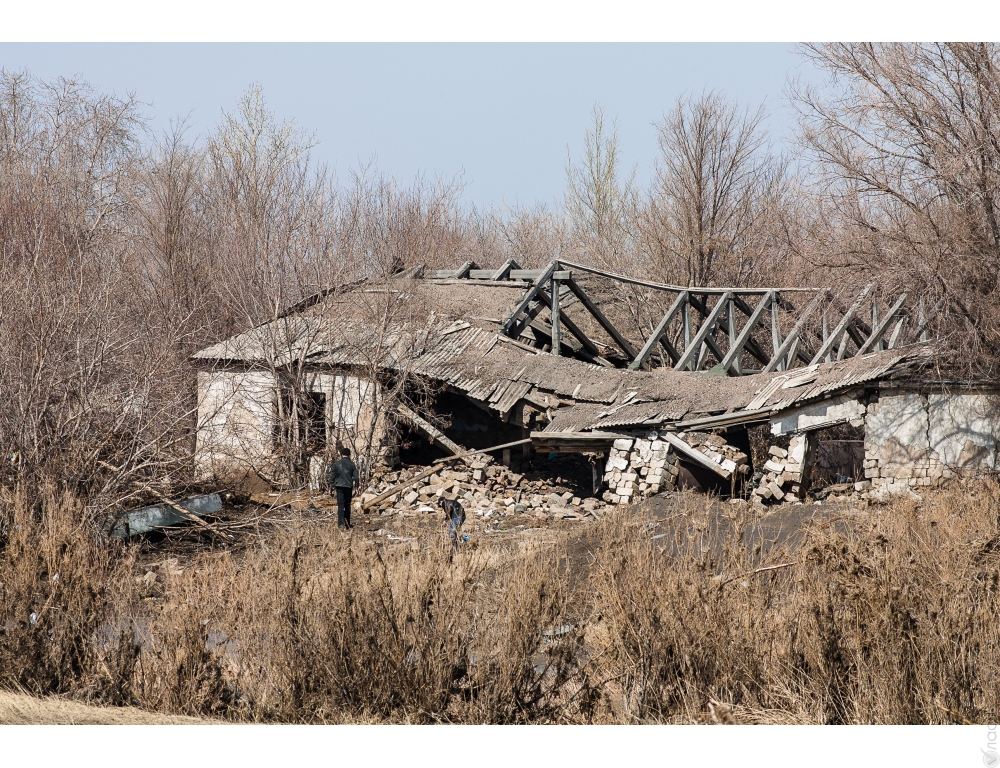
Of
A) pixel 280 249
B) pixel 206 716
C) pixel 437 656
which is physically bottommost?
pixel 206 716

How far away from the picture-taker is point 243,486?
56.7 feet

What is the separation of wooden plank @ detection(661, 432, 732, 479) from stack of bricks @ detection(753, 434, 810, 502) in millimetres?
640

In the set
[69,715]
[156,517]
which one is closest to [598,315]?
[156,517]

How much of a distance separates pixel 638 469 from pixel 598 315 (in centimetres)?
430

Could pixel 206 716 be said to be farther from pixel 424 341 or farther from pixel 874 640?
pixel 424 341

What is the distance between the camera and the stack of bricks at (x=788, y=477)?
14.7 meters

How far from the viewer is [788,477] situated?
14719 millimetres

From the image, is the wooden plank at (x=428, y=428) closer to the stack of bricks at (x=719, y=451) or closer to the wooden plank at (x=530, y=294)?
the wooden plank at (x=530, y=294)

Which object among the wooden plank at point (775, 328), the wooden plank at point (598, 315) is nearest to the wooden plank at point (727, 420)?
the wooden plank at point (775, 328)

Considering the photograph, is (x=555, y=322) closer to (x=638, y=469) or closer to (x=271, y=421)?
(x=638, y=469)

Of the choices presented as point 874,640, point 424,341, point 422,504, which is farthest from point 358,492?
point 874,640

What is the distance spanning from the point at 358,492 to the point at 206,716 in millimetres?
10473

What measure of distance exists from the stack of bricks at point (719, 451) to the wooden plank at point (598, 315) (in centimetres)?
398

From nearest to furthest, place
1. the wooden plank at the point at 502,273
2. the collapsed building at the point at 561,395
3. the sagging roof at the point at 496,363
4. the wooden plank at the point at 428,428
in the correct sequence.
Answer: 1. the collapsed building at the point at 561,395
2. the sagging roof at the point at 496,363
3. the wooden plank at the point at 428,428
4. the wooden plank at the point at 502,273
